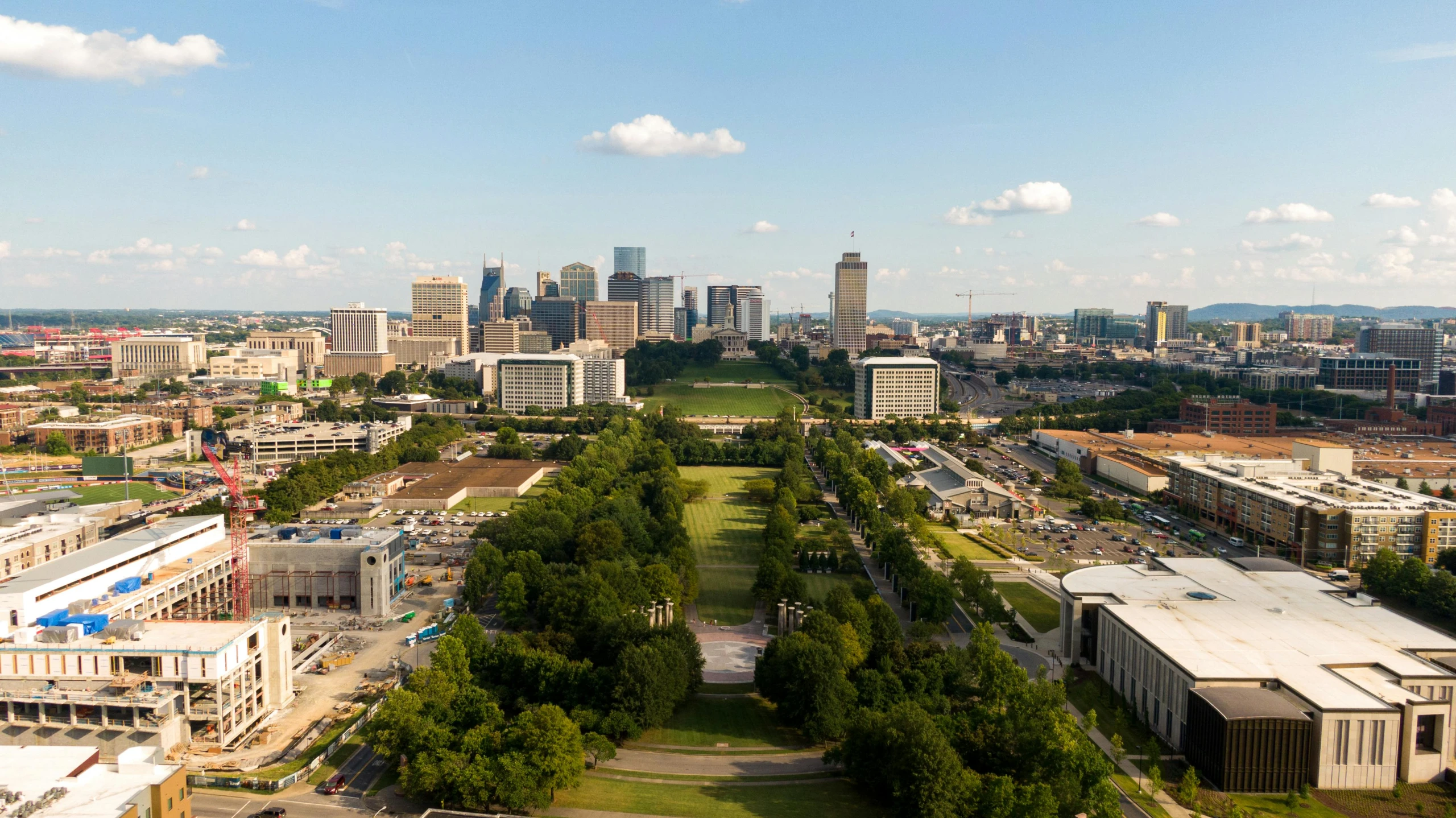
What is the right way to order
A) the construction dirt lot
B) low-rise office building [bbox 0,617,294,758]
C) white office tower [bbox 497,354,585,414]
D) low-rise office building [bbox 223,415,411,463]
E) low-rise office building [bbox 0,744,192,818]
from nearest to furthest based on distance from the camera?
1. low-rise office building [bbox 0,744,192,818]
2. low-rise office building [bbox 0,617,294,758]
3. the construction dirt lot
4. low-rise office building [bbox 223,415,411,463]
5. white office tower [bbox 497,354,585,414]

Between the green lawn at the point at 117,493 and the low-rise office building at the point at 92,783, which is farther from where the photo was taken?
the green lawn at the point at 117,493

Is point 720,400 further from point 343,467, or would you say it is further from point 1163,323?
point 1163,323

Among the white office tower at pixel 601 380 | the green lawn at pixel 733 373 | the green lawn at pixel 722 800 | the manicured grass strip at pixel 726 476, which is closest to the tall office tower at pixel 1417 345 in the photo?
the green lawn at pixel 733 373

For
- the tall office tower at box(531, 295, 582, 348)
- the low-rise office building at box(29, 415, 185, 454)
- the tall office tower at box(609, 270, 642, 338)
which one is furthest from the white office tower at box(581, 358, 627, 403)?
the tall office tower at box(609, 270, 642, 338)

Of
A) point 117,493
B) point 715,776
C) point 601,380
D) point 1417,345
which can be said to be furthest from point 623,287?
point 715,776

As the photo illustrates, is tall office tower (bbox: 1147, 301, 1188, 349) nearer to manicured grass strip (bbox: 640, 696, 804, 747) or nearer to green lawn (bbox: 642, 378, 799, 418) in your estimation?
green lawn (bbox: 642, 378, 799, 418)

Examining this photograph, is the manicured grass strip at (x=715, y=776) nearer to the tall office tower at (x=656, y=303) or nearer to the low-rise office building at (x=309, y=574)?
the low-rise office building at (x=309, y=574)

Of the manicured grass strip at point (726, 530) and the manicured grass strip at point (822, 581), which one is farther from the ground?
the manicured grass strip at point (726, 530)
